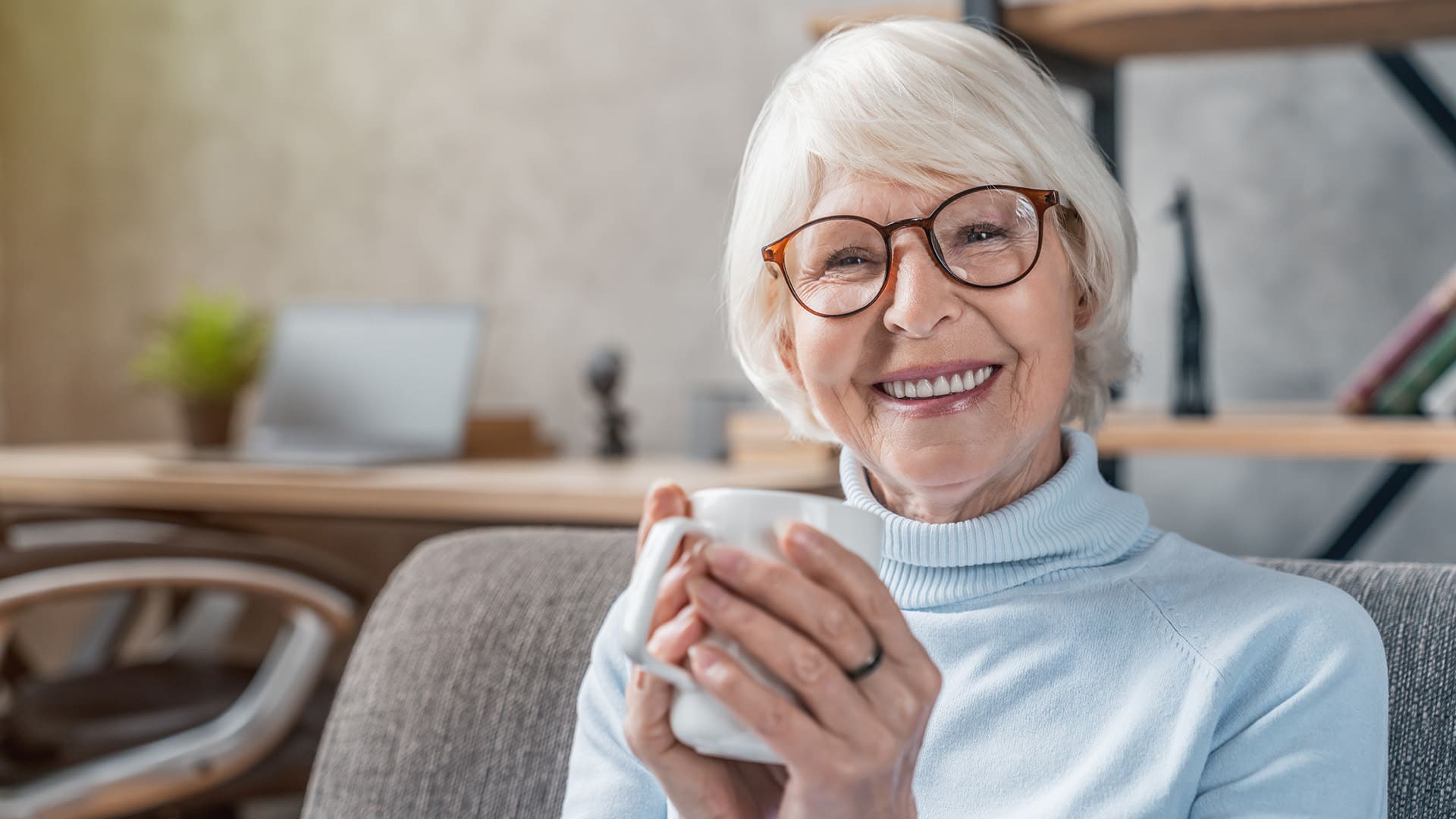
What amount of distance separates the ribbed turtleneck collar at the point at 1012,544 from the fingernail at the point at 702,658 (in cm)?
30

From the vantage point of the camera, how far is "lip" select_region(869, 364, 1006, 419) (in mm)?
878

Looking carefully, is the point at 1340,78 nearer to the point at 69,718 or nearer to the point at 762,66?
the point at 762,66

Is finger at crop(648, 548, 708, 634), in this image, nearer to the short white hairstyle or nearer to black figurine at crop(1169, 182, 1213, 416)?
the short white hairstyle

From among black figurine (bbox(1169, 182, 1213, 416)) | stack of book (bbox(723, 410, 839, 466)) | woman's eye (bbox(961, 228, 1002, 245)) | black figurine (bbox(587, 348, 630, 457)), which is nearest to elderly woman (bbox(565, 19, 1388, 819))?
woman's eye (bbox(961, 228, 1002, 245))

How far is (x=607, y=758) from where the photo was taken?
919 mm

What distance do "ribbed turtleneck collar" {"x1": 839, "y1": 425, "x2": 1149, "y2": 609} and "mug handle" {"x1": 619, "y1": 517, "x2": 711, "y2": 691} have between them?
0.30 m

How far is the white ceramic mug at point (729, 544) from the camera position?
62cm

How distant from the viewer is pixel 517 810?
3.46 feet

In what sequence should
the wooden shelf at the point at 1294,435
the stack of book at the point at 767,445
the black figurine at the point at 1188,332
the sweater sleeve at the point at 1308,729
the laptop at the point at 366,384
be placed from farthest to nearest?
the laptop at the point at 366,384, the stack of book at the point at 767,445, the black figurine at the point at 1188,332, the wooden shelf at the point at 1294,435, the sweater sleeve at the point at 1308,729

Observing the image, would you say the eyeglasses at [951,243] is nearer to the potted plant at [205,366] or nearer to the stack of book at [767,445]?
the stack of book at [767,445]

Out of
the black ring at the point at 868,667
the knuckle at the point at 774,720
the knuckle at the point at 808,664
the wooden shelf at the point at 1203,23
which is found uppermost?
the wooden shelf at the point at 1203,23

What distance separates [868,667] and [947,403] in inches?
11.3

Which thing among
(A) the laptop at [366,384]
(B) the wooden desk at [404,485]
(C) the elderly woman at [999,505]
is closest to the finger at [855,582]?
(C) the elderly woman at [999,505]

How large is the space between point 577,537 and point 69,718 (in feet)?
2.93
